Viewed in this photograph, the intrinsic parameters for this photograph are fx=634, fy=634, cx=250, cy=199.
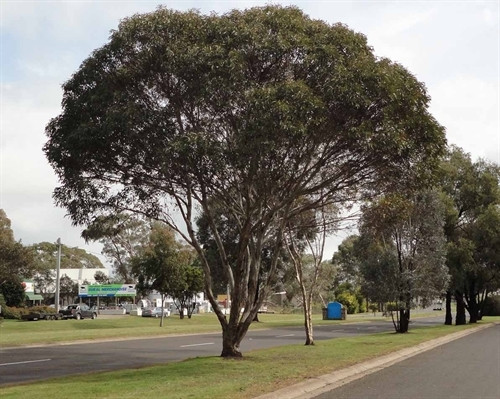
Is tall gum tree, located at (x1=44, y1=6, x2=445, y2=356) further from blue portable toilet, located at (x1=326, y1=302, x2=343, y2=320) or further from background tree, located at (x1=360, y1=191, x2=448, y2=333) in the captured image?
blue portable toilet, located at (x1=326, y1=302, x2=343, y2=320)

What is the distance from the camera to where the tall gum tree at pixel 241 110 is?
45.1 feet

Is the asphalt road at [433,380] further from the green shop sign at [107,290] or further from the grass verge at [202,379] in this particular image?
the green shop sign at [107,290]

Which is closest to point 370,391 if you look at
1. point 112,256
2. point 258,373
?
point 258,373

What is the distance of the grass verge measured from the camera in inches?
447

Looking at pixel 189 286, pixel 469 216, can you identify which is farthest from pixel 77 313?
pixel 469 216

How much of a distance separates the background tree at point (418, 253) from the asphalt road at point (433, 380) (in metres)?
13.1

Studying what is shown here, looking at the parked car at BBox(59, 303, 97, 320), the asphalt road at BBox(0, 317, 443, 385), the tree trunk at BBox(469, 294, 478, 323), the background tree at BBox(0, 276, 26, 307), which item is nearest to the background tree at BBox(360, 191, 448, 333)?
the asphalt road at BBox(0, 317, 443, 385)

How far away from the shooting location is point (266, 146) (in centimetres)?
1355

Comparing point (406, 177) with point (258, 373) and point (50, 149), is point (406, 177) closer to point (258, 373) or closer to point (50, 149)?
point (258, 373)

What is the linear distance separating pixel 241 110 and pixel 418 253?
23168 millimetres

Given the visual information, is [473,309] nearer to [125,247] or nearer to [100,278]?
[125,247]

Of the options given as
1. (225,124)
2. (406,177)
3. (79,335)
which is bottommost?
(79,335)

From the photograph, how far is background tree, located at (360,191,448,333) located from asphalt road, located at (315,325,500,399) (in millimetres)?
13063

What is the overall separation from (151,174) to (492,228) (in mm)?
31466
